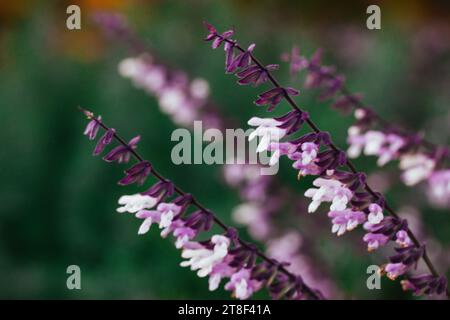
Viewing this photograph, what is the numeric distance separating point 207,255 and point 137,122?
6.69ft

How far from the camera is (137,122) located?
10.1 feet

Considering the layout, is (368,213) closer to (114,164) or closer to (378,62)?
(114,164)

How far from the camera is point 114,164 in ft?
9.48

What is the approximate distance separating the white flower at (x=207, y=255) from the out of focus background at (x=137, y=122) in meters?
0.91

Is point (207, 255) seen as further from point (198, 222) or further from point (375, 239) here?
point (375, 239)

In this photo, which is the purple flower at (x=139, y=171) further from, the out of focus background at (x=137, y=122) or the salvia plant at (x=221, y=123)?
the out of focus background at (x=137, y=122)

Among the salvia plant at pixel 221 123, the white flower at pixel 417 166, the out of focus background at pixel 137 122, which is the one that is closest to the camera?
the white flower at pixel 417 166

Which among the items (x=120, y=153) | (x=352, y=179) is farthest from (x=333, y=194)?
(x=120, y=153)

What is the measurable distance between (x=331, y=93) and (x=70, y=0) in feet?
9.15

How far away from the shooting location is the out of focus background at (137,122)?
8.42 ft

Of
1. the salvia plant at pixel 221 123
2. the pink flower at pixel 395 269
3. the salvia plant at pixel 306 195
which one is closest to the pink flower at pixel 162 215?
the salvia plant at pixel 306 195

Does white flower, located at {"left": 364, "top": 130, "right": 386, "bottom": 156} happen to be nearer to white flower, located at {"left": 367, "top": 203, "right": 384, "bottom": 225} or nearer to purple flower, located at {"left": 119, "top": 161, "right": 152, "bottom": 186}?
white flower, located at {"left": 367, "top": 203, "right": 384, "bottom": 225}

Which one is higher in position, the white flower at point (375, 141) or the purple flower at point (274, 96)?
the white flower at point (375, 141)
